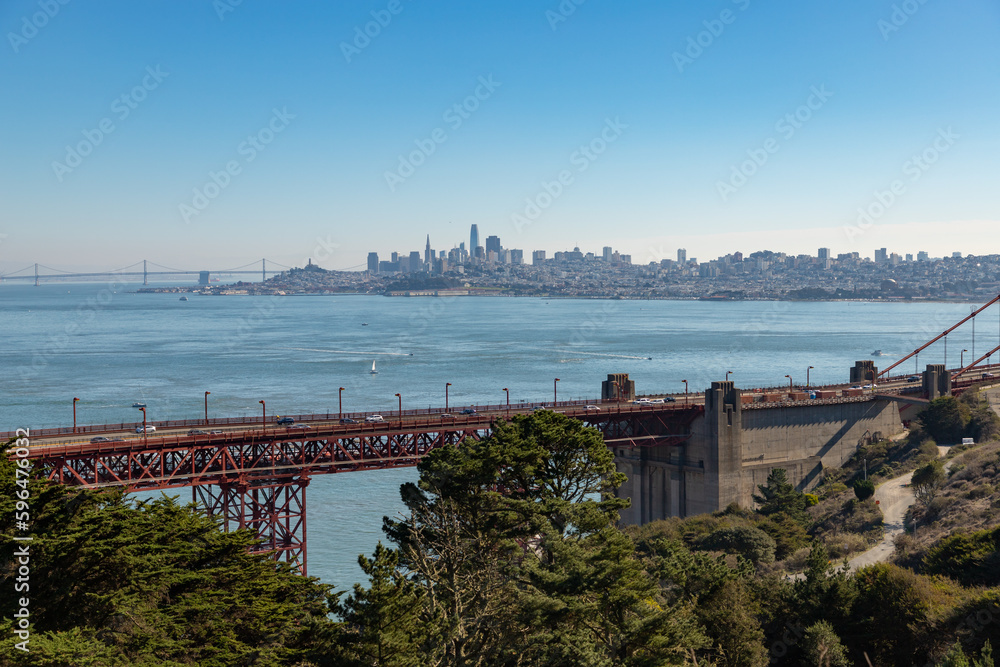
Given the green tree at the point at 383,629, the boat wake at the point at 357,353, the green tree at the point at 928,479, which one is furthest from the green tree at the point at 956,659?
the boat wake at the point at 357,353

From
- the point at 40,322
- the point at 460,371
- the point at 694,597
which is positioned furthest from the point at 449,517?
the point at 40,322

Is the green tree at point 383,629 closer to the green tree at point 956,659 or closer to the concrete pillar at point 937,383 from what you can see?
the green tree at point 956,659

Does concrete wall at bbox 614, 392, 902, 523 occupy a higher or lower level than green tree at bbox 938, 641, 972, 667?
lower

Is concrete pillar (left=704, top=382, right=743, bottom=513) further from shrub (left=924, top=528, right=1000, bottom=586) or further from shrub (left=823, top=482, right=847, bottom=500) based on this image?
shrub (left=924, top=528, right=1000, bottom=586)

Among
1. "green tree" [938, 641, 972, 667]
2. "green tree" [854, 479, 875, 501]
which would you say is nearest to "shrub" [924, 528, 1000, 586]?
"green tree" [938, 641, 972, 667]

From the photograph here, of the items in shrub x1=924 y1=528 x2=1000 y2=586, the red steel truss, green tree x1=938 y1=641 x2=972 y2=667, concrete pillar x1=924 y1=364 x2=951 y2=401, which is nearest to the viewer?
green tree x1=938 y1=641 x2=972 y2=667

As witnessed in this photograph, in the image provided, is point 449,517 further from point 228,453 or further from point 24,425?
point 24,425

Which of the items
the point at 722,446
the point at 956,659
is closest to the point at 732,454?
the point at 722,446
